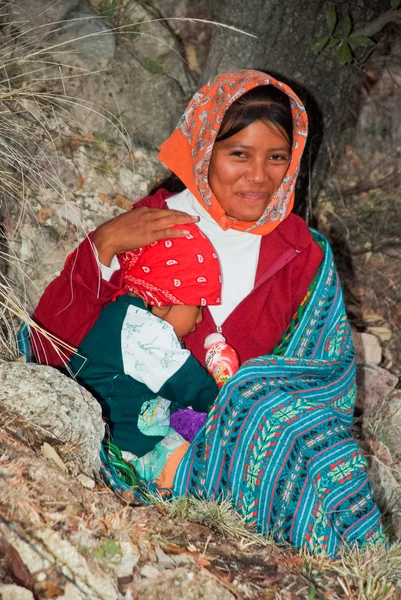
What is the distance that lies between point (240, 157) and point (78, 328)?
884 mm

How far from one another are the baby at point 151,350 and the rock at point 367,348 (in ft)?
5.95

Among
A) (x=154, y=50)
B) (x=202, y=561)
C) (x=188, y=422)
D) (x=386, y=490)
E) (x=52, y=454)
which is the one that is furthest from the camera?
(x=154, y=50)

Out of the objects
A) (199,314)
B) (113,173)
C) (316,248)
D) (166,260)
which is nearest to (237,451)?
(199,314)

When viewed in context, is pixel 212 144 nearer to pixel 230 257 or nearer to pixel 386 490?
pixel 230 257

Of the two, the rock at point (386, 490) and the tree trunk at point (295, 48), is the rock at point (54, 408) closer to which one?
the rock at point (386, 490)

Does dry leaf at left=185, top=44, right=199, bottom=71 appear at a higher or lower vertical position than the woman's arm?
higher

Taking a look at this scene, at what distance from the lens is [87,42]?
4125mm

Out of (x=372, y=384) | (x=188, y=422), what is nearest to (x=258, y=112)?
(x=188, y=422)

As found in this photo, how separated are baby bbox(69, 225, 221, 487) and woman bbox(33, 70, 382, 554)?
8 cm

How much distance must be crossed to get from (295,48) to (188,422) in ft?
7.17

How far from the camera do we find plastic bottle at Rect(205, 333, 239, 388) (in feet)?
8.81

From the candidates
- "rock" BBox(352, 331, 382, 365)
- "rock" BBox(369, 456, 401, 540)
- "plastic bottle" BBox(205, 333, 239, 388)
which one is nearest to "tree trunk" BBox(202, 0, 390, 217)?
"rock" BBox(352, 331, 382, 365)

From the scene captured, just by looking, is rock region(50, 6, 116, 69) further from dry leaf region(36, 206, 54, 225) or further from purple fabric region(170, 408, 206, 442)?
purple fabric region(170, 408, 206, 442)

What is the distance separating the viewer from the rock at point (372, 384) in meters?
4.00
